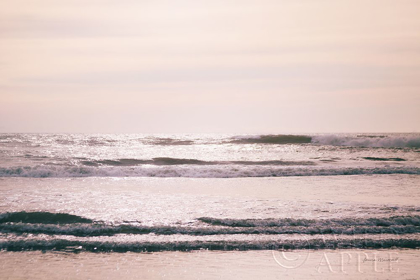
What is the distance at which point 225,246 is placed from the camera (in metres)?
8.11

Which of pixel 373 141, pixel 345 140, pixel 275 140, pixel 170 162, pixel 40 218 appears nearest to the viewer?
pixel 40 218

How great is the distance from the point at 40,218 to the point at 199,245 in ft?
14.8

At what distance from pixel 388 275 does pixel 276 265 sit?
189 cm

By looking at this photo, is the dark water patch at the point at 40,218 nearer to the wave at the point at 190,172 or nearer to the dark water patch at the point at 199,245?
the dark water patch at the point at 199,245

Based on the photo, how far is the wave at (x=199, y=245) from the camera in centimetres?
806

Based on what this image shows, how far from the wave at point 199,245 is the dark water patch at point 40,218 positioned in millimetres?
1436

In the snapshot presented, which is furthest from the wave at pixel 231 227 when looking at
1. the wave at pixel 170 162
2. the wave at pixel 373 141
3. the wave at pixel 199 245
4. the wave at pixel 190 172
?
the wave at pixel 373 141

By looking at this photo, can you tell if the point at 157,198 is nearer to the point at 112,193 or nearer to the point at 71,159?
the point at 112,193

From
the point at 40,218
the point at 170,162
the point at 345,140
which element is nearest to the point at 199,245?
the point at 40,218

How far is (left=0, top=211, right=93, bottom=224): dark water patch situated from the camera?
32.1 ft

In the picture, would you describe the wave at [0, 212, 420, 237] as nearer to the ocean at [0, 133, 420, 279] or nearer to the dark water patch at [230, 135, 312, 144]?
the ocean at [0, 133, 420, 279]

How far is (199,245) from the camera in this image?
26.7 ft

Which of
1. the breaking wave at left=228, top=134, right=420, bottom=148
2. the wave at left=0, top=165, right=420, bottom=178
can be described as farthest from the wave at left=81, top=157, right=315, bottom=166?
the breaking wave at left=228, top=134, right=420, bottom=148

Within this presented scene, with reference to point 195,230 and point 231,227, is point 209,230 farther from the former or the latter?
point 231,227
